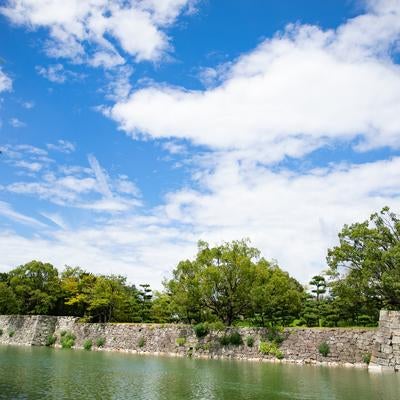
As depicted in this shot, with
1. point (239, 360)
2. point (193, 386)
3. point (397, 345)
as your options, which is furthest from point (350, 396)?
point (239, 360)

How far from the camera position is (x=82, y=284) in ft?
194

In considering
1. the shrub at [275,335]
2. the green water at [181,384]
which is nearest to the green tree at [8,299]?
the green water at [181,384]

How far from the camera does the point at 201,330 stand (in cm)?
4134

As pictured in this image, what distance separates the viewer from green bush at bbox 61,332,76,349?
50906mm

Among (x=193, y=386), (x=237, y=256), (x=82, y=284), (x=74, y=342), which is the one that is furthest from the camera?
(x=82, y=284)

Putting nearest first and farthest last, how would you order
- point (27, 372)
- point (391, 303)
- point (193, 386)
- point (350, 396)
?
point (350, 396)
point (193, 386)
point (27, 372)
point (391, 303)

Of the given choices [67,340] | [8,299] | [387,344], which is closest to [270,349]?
[387,344]

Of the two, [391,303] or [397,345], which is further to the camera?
[391,303]

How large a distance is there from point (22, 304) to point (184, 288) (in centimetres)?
2932

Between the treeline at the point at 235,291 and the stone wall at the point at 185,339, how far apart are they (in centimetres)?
266

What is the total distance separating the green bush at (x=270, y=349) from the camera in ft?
120

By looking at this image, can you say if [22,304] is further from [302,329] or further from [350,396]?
[350,396]

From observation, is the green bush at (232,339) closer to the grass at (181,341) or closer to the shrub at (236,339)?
the shrub at (236,339)

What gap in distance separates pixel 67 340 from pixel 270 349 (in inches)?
1025
